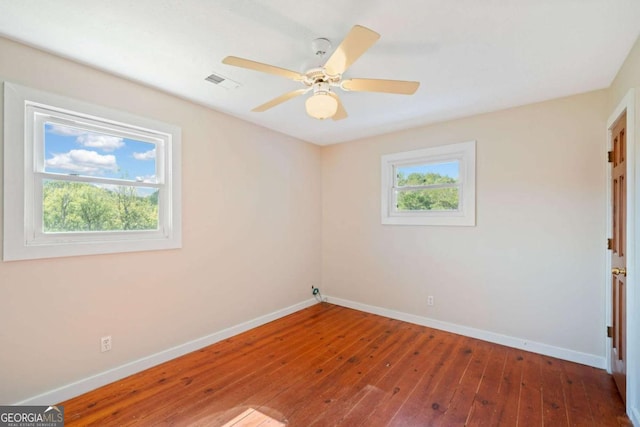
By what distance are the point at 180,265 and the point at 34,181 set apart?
123cm

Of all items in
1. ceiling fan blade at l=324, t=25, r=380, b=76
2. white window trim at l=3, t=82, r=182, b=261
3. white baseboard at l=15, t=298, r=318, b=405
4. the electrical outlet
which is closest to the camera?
ceiling fan blade at l=324, t=25, r=380, b=76

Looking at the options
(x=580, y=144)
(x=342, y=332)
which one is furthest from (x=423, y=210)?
(x=342, y=332)

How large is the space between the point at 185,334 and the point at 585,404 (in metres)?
3.27

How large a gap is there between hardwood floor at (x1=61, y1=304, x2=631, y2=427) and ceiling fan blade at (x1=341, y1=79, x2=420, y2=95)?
2131 millimetres

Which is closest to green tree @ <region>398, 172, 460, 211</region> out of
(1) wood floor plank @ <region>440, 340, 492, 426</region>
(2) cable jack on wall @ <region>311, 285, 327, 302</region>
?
(1) wood floor plank @ <region>440, 340, 492, 426</region>

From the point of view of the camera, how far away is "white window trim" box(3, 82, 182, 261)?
182 centimetres

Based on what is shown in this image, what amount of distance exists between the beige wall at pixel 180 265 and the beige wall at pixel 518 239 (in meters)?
1.24

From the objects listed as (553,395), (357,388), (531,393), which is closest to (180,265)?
(357,388)

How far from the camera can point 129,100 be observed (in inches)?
92.9

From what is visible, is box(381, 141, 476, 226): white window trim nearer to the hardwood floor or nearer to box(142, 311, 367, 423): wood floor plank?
the hardwood floor

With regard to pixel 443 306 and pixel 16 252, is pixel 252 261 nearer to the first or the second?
pixel 16 252

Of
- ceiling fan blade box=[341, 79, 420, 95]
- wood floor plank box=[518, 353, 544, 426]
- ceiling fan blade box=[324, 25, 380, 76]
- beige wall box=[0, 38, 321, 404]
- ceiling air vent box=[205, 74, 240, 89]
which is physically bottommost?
wood floor plank box=[518, 353, 544, 426]

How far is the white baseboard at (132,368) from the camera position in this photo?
6.41 feet

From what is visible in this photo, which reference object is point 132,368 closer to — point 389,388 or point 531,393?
point 389,388
